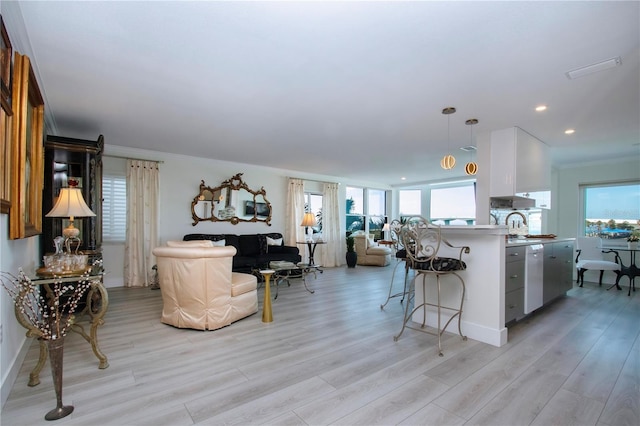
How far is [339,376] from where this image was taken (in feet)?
7.23

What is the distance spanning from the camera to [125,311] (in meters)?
3.78

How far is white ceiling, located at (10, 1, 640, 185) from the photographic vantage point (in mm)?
1907

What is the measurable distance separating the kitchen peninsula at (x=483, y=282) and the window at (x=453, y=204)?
6572 millimetres

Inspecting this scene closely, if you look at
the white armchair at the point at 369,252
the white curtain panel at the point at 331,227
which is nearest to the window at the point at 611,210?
the white armchair at the point at 369,252

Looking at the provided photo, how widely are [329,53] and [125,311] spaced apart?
374 cm

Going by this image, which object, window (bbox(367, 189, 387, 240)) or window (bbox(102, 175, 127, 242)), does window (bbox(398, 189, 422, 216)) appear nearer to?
window (bbox(367, 189, 387, 240))

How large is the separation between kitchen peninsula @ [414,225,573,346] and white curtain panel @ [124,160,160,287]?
15.8 feet

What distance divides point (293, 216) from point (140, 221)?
3.21 meters

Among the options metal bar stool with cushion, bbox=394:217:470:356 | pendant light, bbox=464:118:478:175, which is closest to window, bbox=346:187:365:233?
pendant light, bbox=464:118:478:175

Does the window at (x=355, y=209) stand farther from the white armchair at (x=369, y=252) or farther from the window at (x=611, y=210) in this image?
the window at (x=611, y=210)

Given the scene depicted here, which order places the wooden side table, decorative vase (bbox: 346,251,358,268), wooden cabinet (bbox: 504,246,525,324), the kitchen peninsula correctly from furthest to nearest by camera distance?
decorative vase (bbox: 346,251,358,268) < wooden cabinet (bbox: 504,246,525,324) < the kitchen peninsula < the wooden side table

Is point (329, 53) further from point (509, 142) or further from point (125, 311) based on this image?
point (125, 311)

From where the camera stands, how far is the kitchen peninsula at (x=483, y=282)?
2822mm

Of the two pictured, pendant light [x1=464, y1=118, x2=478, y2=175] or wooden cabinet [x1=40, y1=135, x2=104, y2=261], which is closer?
wooden cabinet [x1=40, y1=135, x2=104, y2=261]
